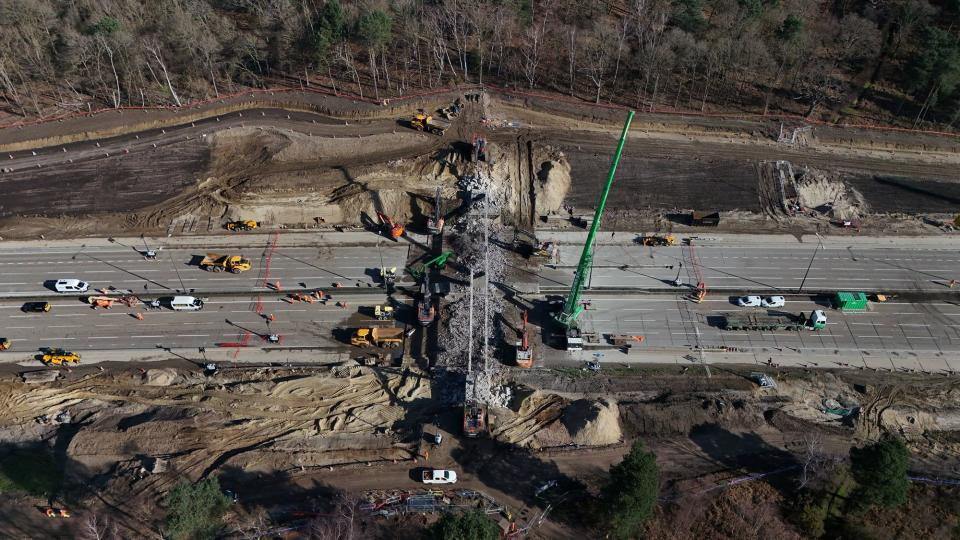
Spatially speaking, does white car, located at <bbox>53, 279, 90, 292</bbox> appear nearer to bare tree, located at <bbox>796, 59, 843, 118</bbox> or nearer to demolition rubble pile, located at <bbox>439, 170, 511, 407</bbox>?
demolition rubble pile, located at <bbox>439, 170, 511, 407</bbox>

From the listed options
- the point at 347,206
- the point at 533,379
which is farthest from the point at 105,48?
the point at 533,379

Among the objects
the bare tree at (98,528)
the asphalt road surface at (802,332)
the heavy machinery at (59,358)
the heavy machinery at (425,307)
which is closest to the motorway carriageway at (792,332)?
the asphalt road surface at (802,332)

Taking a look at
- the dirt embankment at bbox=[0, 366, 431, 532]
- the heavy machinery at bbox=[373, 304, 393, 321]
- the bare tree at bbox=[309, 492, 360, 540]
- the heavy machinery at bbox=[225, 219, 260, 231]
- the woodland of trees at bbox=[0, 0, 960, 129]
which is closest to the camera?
the bare tree at bbox=[309, 492, 360, 540]

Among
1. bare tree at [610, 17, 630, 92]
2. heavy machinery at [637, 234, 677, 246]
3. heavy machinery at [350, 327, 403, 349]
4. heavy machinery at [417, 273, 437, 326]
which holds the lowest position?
heavy machinery at [350, 327, 403, 349]

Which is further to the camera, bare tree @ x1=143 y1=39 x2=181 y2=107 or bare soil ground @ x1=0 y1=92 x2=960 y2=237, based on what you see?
bare tree @ x1=143 y1=39 x2=181 y2=107

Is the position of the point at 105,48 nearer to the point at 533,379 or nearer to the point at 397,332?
the point at 397,332

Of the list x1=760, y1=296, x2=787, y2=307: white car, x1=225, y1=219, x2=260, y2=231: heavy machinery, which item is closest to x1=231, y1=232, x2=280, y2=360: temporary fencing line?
x1=225, y1=219, x2=260, y2=231: heavy machinery
